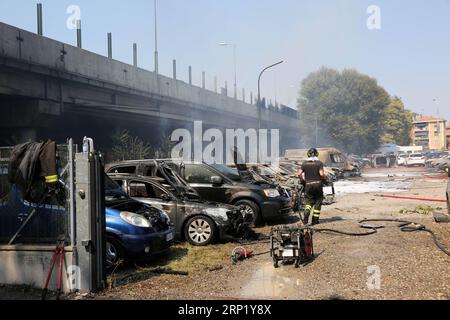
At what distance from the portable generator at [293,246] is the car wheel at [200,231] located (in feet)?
5.96

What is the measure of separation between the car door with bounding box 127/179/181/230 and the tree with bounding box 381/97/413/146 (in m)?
67.0

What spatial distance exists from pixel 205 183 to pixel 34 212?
16.5 feet

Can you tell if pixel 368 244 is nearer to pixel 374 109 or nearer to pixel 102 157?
pixel 102 157

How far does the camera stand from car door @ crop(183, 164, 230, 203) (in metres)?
10.2

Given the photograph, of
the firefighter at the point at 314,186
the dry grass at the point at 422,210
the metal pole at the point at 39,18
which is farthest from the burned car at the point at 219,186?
the metal pole at the point at 39,18

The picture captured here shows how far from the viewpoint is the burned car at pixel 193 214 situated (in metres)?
8.09

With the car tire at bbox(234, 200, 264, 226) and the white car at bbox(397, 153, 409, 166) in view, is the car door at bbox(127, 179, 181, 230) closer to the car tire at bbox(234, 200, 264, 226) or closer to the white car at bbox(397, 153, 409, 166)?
the car tire at bbox(234, 200, 264, 226)

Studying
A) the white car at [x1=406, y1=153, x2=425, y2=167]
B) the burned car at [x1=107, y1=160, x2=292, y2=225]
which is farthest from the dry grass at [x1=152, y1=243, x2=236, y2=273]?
the white car at [x1=406, y1=153, x2=425, y2=167]

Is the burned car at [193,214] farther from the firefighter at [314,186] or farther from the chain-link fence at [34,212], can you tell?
the chain-link fence at [34,212]

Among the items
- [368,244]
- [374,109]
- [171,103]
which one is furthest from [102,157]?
[374,109]

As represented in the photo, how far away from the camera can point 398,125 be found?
7338 centimetres

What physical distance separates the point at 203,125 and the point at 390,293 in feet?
135

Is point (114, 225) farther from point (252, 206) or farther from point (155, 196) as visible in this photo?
point (252, 206)

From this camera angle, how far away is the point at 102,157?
566 centimetres
